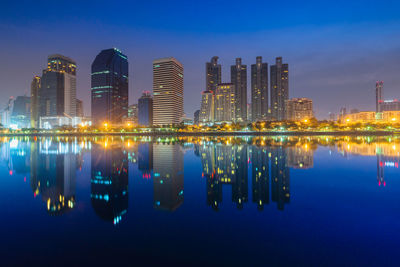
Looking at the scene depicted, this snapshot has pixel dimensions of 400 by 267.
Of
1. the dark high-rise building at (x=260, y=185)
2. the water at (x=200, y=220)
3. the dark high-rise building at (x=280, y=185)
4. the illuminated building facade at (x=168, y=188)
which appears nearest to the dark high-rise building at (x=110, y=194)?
the water at (x=200, y=220)

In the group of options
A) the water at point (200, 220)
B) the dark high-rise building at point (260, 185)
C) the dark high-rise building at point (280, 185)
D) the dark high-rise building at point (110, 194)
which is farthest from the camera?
the dark high-rise building at point (280, 185)

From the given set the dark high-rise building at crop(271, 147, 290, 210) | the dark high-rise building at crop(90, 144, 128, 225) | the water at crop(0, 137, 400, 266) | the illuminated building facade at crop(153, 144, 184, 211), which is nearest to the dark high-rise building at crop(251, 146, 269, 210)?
the water at crop(0, 137, 400, 266)

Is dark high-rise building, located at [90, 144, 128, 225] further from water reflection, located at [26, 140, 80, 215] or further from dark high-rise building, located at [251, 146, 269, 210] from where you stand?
dark high-rise building, located at [251, 146, 269, 210]

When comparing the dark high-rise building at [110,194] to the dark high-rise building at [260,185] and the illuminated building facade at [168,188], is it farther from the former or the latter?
the dark high-rise building at [260,185]

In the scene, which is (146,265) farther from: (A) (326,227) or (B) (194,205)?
(A) (326,227)

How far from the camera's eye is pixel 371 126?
14625cm

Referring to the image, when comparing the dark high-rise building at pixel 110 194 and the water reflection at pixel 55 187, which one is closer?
the dark high-rise building at pixel 110 194

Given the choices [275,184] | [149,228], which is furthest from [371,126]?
[149,228]

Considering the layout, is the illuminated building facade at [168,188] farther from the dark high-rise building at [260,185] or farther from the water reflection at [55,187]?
the water reflection at [55,187]

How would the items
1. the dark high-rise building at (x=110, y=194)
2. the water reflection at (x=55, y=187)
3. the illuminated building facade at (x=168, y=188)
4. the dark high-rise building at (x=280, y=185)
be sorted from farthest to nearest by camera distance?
the dark high-rise building at (x=280, y=185)
the illuminated building facade at (x=168, y=188)
the water reflection at (x=55, y=187)
the dark high-rise building at (x=110, y=194)

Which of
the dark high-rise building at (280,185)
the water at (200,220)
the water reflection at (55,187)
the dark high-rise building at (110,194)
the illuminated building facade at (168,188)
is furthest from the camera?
the dark high-rise building at (280,185)

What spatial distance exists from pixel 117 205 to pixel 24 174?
42.4 ft

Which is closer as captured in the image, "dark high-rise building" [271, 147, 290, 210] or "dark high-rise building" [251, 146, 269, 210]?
"dark high-rise building" [251, 146, 269, 210]

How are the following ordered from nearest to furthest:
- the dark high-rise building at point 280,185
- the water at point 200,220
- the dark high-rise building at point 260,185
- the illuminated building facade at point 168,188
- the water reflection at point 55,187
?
1. the water at point 200,220
2. the water reflection at point 55,187
3. the illuminated building facade at point 168,188
4. the dark high-rise building at point 260,185
5. the dark high-rise building at point 280,185
